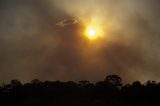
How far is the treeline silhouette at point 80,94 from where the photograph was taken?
447ft

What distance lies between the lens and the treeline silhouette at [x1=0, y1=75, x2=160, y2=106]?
136375mm

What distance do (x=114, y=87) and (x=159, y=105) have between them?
25408mm

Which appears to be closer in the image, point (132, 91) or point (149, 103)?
point (149, 103)

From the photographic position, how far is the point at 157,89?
14838 cm

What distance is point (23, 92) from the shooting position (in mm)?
149375

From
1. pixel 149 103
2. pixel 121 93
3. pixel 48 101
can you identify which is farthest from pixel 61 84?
pixel 149 103

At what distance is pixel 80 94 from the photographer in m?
144

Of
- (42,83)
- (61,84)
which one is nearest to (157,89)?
(61,84)

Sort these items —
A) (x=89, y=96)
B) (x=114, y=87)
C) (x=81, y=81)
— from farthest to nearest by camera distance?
(x=81, y=81) < (x=114, y=87) < (x=89, y=96)

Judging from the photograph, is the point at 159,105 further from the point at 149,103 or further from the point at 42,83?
the point at 42,83

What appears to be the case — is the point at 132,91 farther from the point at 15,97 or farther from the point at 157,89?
the point at 15,97

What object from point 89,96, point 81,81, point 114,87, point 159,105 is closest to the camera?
point 159,105

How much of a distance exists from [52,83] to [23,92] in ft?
46.4

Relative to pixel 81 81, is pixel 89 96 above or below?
below
